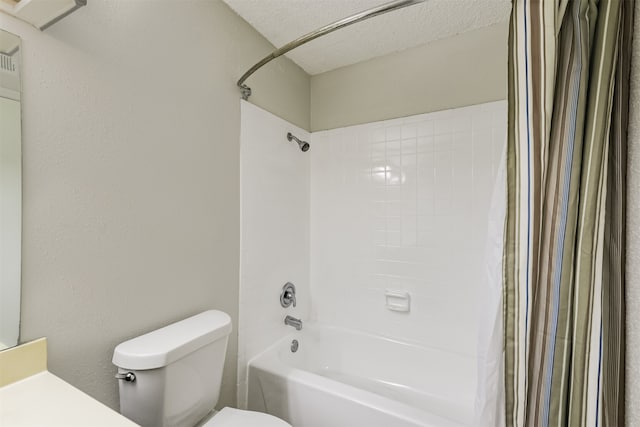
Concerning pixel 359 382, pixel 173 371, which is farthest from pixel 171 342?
pixel 359 382

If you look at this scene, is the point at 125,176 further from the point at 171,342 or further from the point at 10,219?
the point at 171,342

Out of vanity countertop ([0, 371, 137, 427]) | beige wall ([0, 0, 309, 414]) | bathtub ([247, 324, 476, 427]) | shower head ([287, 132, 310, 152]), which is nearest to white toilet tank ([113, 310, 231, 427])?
beige wall ([0, 0, 309, 414])

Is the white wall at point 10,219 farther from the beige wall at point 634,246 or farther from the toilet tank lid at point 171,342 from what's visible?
the beige wall at point 634,246

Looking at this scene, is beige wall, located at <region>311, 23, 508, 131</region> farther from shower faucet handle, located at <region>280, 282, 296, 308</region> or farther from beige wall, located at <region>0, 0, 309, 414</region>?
shower faucet handle, located at <region>280, 282, 296, 308</region>

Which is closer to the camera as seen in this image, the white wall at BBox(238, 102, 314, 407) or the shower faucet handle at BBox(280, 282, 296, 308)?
the white wall at BBox(238, 102, 314, 407)

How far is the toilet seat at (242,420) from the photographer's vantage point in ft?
3.89

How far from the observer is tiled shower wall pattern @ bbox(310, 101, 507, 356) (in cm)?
178

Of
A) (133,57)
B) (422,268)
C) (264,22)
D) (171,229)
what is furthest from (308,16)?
(422,268)

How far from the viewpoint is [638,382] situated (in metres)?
0.60

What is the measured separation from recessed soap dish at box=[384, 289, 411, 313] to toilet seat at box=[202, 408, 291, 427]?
1.02m

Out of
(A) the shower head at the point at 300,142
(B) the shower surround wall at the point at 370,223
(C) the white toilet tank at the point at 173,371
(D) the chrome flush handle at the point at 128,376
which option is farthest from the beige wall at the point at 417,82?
(D) the chrome flush handle at the point at 128,376

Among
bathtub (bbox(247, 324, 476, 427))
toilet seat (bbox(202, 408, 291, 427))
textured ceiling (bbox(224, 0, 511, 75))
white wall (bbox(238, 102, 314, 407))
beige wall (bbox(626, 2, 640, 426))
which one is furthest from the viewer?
white wall (bbox(238, 102, 314, 407))

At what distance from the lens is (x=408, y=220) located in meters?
1.96

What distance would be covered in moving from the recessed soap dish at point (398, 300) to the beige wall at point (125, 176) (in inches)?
38.7
